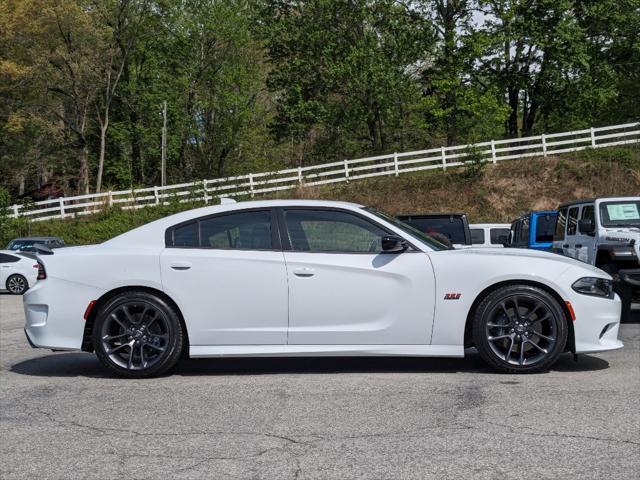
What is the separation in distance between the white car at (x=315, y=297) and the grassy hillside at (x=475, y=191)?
27.2 metres

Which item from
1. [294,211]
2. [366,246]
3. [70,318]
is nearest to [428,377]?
[366,246]

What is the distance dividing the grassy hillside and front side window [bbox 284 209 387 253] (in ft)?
89.3

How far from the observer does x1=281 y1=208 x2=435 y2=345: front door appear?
280 inches

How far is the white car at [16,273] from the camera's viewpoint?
2294 centimetres

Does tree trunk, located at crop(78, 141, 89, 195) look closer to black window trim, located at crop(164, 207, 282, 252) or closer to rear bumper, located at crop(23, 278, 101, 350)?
rear bumper, located at crop(23, 278, 101, 350)

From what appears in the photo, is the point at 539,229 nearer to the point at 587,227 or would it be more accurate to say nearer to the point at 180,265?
the point at 587,227

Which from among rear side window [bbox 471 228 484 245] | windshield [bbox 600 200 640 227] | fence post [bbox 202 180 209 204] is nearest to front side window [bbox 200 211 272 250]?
windshield [bbox 600 200 640 227]

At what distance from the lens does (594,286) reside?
23.6ft

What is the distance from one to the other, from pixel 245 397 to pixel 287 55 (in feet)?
131

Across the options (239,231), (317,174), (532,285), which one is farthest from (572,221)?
(317,174)

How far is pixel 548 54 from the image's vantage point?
4197cm

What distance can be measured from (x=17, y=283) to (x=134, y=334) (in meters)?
17.0

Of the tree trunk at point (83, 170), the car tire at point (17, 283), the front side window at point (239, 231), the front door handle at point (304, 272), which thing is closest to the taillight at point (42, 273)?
the front side window at point (239, 231)

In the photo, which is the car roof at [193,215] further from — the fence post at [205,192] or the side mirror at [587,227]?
the fence post at [205,192]
